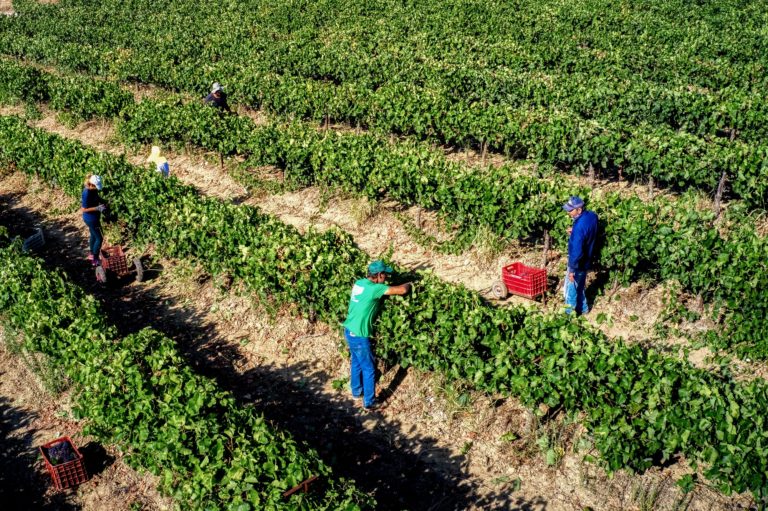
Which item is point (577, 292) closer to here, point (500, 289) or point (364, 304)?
point (500, 289)

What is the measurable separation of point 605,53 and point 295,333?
1775cm

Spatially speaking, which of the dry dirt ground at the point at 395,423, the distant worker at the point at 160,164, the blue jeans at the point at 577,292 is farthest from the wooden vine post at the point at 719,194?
the distant worker at the point at 160,164

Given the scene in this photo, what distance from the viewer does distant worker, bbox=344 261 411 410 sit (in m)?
8.92

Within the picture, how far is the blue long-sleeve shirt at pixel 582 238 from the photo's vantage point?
10.4 m

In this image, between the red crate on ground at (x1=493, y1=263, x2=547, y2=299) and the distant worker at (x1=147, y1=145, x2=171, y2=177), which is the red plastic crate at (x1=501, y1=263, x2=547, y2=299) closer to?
the red crate on ground at (x1=493, y1=263, x2=547, y2=299)

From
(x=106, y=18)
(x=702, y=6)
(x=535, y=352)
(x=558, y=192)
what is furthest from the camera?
(x=106, y=18)

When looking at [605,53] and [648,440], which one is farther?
[605,53]

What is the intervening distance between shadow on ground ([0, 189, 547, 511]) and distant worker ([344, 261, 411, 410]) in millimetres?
675

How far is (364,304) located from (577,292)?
3933mm

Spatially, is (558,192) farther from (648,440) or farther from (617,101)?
(617,101)

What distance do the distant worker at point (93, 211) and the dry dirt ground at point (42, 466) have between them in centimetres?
311

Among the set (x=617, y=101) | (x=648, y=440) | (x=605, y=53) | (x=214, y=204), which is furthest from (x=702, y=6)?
(x=648, y=440)

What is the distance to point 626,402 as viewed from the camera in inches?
306

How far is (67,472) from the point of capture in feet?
27.0
